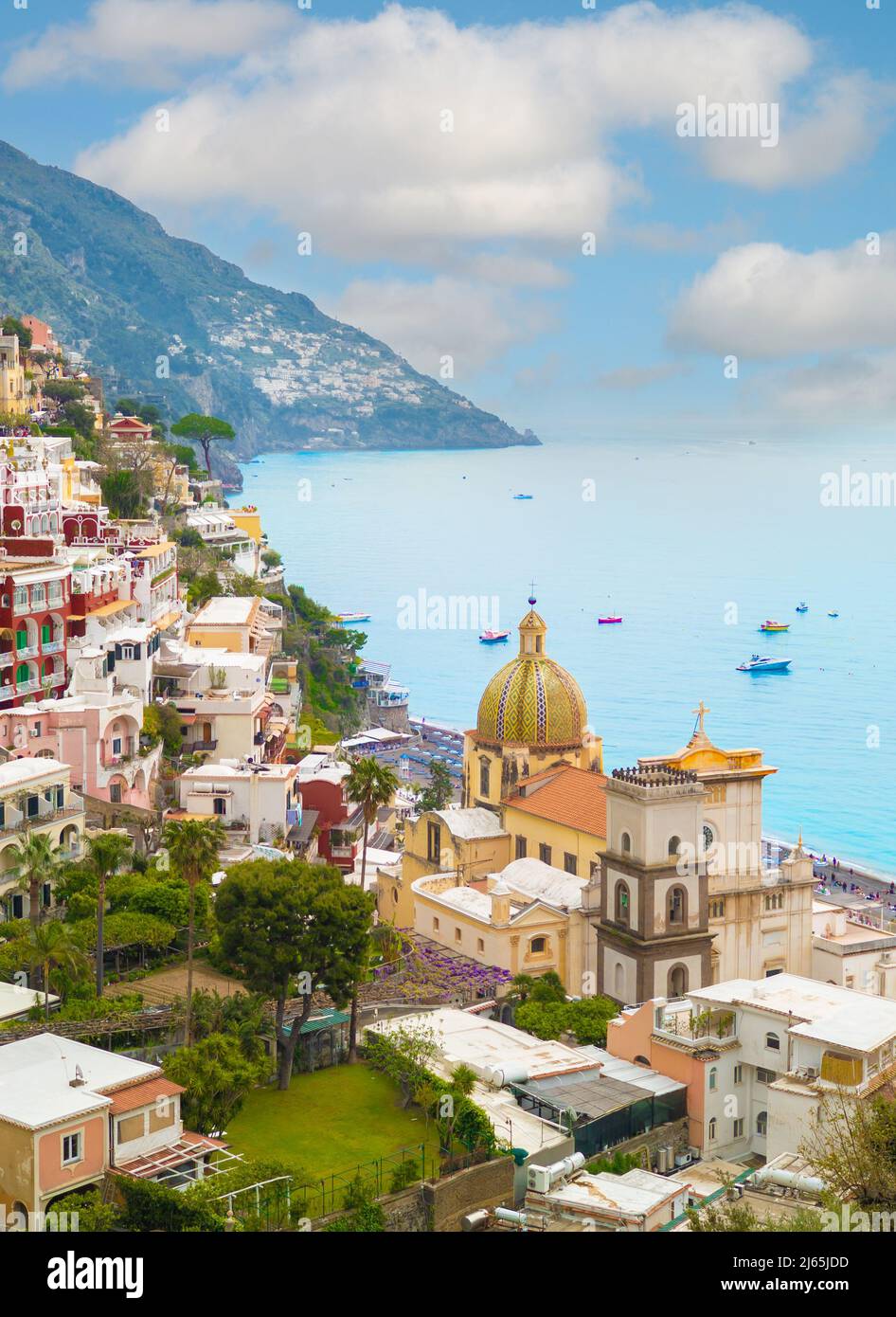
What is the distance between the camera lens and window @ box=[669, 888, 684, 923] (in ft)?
137

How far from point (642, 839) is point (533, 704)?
10469 mm

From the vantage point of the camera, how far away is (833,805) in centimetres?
10612

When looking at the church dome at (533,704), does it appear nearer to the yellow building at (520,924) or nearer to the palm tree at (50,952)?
the yellow building at (520,924)

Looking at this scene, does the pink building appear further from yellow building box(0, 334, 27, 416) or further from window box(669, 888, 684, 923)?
yellow building box(0, 334, 27, 416)

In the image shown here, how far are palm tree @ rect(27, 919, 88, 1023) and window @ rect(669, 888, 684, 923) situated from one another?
15.4 m

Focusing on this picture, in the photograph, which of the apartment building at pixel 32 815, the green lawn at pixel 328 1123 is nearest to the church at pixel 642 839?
the green lawn at pixel 328 1123

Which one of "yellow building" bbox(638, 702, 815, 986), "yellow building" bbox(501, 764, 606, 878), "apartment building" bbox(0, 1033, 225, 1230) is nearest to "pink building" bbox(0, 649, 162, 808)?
"yellow building" bbox(501, 764, 606, 878)

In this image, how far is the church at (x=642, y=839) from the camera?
1626 inches

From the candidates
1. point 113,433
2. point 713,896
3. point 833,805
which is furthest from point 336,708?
point 713,896

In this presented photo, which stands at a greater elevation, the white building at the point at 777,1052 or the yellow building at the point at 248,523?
the yellow building at the point at 248,523

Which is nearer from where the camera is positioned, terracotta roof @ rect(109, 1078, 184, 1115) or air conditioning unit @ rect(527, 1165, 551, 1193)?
terracotta roof @ rect(109, 1078, 184, 1115)

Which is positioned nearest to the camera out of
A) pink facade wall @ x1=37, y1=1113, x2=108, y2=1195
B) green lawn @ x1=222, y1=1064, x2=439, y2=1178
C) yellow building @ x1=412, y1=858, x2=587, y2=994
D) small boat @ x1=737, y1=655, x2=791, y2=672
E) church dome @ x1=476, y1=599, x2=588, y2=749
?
pink facade wall @ x1=37, y1=1113, x2=108, y2=1195

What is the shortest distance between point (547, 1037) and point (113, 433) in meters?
73.6

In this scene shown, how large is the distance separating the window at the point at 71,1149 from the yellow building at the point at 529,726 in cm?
2473
